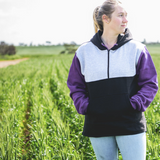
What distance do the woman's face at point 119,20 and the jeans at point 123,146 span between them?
84 cm

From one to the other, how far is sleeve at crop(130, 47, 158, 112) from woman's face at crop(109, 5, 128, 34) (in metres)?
0.26

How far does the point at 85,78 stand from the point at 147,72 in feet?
1.62

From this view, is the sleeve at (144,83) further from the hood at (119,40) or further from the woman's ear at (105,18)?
the woman's ear at (105,18)

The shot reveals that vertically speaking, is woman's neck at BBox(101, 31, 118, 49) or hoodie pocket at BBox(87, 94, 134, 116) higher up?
woman's neck at BBox(101, 31, 118, 49)

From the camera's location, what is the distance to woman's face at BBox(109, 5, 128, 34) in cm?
161

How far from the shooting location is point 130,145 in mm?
1521

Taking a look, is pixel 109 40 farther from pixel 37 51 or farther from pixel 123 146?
pixel 37 51

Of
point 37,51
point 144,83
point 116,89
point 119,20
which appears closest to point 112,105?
point 116,89

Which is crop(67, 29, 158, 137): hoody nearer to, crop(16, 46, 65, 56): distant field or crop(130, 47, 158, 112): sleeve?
crop(130, 47, 158, 112): sleeve

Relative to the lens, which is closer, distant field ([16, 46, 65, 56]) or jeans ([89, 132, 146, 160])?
jeans ([89, 132, 146, 160])

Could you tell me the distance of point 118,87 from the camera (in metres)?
1.56

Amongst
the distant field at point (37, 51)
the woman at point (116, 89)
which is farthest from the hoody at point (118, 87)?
the distant field at point (37, 51)

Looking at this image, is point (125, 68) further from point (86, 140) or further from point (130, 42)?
point (86, 140)

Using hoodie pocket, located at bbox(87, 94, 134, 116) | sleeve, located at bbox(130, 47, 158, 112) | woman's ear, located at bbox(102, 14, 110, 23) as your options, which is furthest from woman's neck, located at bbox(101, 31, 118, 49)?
hoodie pocket, located at bbox(87, 94, 134, 116)
